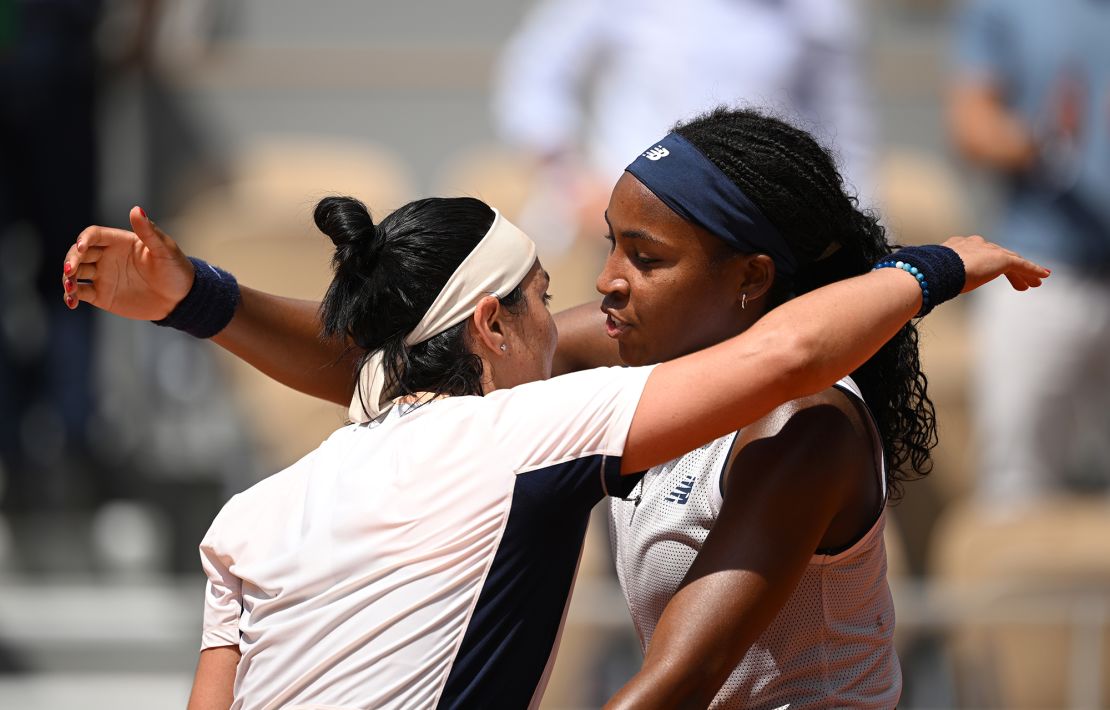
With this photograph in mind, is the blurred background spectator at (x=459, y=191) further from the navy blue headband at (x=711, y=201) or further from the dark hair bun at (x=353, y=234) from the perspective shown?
the dark hair bun at (x=353, y=234)

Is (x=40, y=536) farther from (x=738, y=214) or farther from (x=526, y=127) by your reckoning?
(x=738, y=214)

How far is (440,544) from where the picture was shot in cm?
169

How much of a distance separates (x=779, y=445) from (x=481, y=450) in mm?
356

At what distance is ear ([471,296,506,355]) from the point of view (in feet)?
6.01

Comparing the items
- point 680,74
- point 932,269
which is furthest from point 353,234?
point 680,74

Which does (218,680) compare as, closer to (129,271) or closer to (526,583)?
(526,583)

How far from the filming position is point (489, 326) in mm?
1851

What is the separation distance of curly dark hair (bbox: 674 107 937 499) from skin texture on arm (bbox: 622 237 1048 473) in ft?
0.57

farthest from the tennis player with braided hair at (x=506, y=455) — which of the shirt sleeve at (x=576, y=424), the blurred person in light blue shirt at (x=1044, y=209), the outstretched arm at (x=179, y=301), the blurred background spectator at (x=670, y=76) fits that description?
the blurred person in light blue shirt at (x=1044, y=209)

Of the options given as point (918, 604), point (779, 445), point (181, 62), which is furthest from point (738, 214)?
point (181, 62)

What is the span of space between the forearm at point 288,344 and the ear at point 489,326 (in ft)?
1.59

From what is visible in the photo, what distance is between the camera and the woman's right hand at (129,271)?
2039mm

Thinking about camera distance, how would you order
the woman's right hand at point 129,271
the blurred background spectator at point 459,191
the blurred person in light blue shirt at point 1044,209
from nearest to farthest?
the woman's right hand at point 129,271
the blurred background spectator at point 459,191
the blurred person in light blue shirt at point 1044,209

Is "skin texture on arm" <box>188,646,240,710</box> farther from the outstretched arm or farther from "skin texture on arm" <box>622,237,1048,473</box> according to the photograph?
"skin texture on arm" <box>622,237,1048,473</box>
